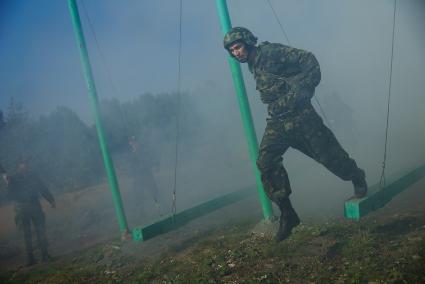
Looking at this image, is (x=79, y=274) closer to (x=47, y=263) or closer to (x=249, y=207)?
(x=47, y=263)

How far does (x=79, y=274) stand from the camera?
532cm

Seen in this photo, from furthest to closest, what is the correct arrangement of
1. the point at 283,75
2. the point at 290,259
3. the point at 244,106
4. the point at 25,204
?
the point at 25,204 → the point at 244,106 → the point at 283,75 → the point at 290,259

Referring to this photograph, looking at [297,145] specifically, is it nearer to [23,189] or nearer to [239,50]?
[239,50]

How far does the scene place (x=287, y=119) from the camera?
4367 millimetres

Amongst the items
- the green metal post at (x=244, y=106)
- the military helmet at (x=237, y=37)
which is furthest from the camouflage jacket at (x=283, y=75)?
the green metal post at (x=244, y=106)

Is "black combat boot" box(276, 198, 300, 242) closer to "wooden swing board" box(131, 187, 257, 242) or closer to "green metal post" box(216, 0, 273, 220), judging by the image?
"green metal post" box(216, 0, 273, 220)

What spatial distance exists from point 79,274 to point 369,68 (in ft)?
125

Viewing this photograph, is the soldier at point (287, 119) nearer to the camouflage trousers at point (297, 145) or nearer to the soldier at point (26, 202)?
the camouflage trousers at point (297, 145)

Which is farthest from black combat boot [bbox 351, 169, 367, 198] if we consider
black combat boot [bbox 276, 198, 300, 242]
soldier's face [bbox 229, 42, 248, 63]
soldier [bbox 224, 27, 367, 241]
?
soldier's face [bbox 229, 42, 248, 63]

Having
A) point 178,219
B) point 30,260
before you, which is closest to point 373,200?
point 178,219

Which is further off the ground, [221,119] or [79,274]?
[221,119]

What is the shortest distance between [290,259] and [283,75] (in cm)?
203

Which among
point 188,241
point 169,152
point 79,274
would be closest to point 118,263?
point 79,274

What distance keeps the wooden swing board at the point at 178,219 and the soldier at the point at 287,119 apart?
1590 millimetres
